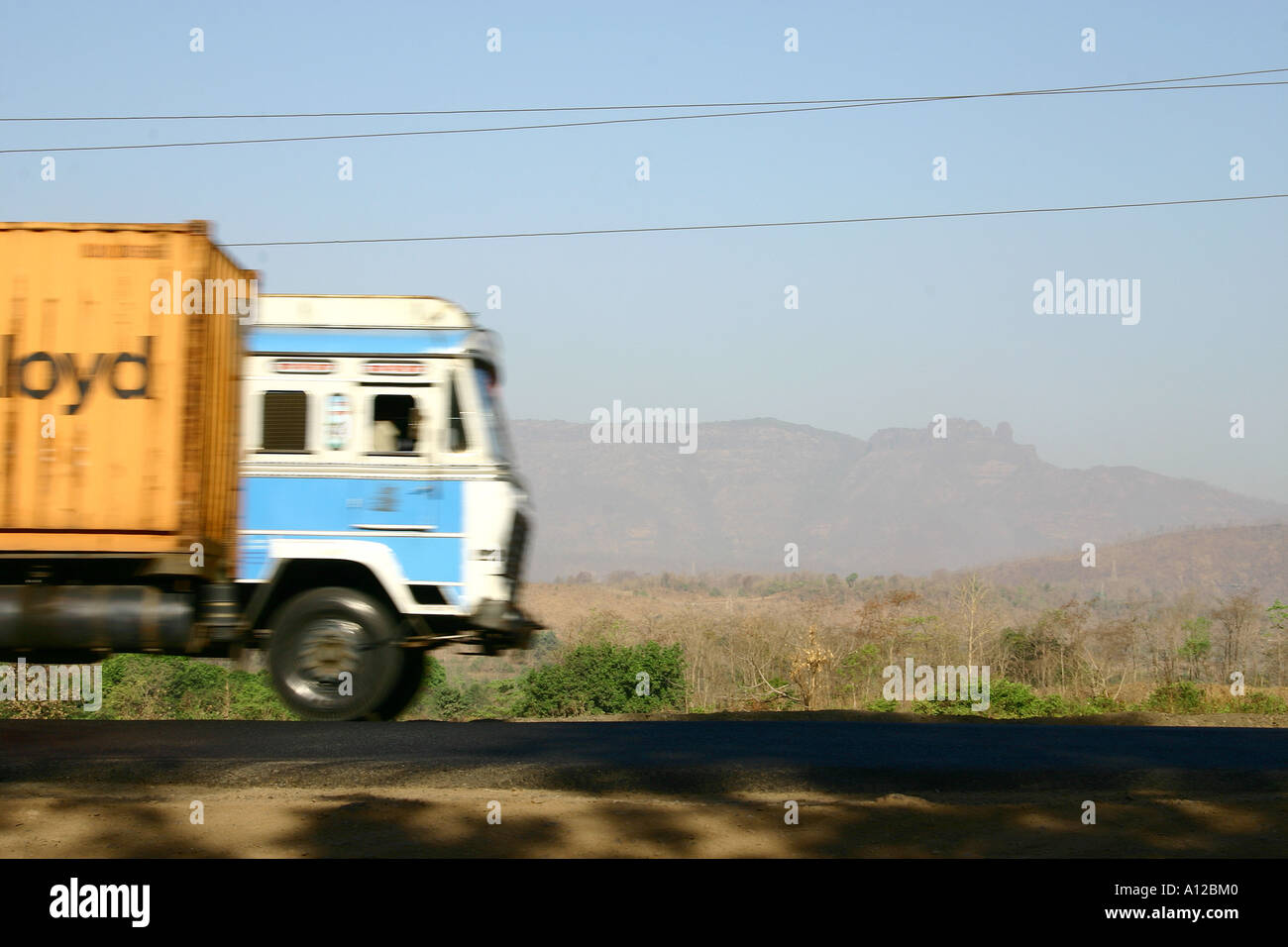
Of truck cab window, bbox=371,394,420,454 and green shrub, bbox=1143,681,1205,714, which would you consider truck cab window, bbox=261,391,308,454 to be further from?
green shrub, bbox=1143,681,1205,714

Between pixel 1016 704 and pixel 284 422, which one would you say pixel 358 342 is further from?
pixel 1016 704

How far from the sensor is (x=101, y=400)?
10.6m

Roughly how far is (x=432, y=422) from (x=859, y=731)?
4914 millimetres

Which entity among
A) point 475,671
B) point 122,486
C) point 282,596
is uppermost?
point 122,486

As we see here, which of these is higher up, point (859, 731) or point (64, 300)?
point (64, 300)

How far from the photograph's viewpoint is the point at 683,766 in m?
8.16

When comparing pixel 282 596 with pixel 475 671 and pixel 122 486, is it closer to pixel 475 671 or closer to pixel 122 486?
pixel 122 486

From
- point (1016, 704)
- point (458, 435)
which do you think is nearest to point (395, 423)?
point (458, 435)

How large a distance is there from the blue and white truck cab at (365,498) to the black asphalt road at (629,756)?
769 mm

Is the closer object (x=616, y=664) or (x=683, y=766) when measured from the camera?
(x=683, y=766)

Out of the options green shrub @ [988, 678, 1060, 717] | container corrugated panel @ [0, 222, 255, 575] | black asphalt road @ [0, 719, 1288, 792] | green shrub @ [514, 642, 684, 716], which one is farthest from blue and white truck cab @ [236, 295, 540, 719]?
green shrub @ [514, 642, 684, 716]

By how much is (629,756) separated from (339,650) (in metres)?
3.34
